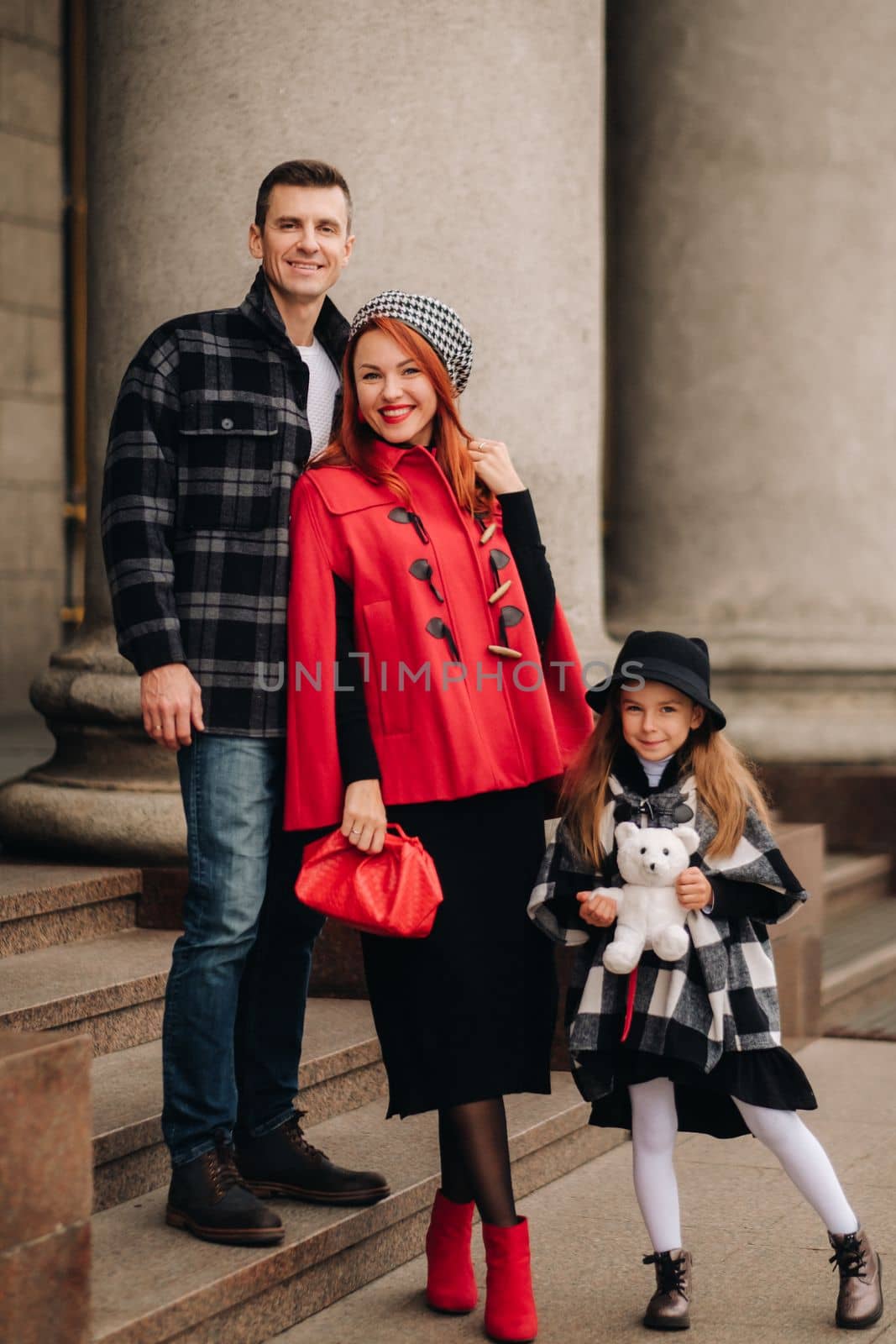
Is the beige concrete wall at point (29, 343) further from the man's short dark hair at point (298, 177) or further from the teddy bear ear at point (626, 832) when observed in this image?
the teddy bear ear at point (626, 832)

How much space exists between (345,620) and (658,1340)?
1.65 m

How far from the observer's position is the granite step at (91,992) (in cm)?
444

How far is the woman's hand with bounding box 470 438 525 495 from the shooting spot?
385 centimetres

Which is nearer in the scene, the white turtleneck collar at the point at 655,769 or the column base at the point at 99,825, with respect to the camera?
the white turtleneck collar at the point at 655,769

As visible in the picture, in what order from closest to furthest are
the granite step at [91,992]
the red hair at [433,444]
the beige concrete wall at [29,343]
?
the red hair at [433,444]
the granite step at [91,992]
the beige concrete wall at [29,343]

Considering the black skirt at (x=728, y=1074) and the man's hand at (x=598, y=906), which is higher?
the man's hand at (x=598, y=906)

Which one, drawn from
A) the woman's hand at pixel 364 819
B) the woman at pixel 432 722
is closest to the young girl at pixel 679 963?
the woman at pixel 432 722

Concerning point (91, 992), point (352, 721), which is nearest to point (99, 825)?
point (91, 992)

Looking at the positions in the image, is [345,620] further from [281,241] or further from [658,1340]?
[658,1340]

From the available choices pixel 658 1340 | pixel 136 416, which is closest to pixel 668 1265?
pixel 658 1340

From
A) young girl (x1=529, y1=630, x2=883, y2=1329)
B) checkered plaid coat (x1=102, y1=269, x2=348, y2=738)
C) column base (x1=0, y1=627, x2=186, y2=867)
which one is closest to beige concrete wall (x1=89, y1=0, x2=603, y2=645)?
column base (x1=0, y1=627, x2=186, y2=867)

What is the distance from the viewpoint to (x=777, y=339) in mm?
9133

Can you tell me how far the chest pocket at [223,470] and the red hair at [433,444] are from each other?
143mm

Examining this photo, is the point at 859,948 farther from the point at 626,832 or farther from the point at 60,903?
the point at 626,832
